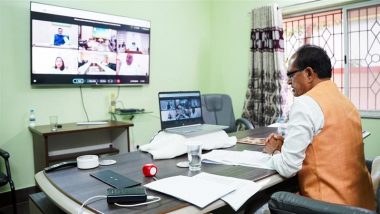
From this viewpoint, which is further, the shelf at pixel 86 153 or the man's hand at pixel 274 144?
the shelf at pixel 86 153

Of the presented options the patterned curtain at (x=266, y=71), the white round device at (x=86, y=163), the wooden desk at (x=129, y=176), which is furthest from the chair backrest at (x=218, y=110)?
the white round device at (x=86, y=163)

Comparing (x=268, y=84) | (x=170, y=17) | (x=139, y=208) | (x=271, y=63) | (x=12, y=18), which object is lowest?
(x=139, y=208)

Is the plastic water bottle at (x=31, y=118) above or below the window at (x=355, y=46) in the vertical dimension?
below

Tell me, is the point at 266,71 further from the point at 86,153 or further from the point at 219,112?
the point at 86,153

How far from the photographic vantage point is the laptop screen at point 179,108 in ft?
5.97

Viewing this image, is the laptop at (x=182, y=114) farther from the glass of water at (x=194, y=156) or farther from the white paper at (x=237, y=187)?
the white paper at (x=237, y=187)

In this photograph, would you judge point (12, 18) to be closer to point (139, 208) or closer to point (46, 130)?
point (46, 130)

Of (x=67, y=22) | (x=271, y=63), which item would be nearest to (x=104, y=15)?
(x=67, y=22)

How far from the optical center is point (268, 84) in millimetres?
3684

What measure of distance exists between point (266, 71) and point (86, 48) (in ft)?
6.84

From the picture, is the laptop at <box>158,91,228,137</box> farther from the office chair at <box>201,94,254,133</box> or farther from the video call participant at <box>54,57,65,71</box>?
the video call participant at <box>54,57,65,71</box>

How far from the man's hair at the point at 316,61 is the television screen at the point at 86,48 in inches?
92.4

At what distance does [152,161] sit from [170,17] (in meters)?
2.86

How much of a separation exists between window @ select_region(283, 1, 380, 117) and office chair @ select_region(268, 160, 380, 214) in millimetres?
2476
